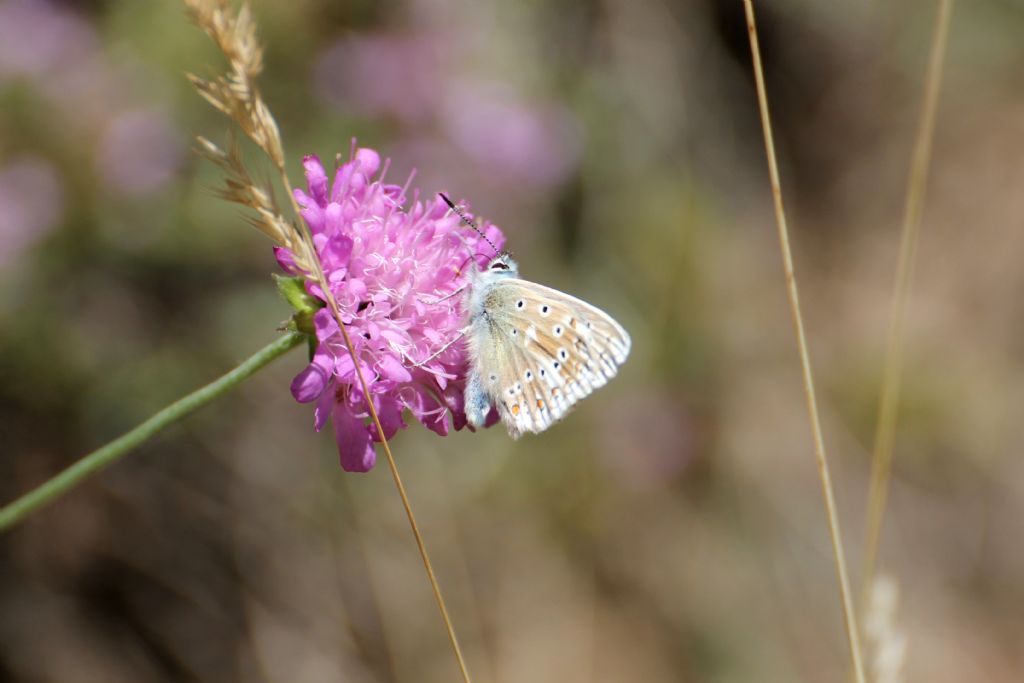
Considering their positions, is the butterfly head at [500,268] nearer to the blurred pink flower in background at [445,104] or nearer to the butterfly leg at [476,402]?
the butterfly leg at [476,402]

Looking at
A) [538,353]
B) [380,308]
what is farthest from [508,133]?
[380,308]

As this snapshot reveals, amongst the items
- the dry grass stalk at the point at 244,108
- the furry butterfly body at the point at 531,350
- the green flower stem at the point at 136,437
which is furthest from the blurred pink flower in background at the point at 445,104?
the green flower stem at the point at 136,437

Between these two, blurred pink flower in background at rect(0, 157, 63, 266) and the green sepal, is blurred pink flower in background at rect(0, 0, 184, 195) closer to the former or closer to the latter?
blurred pink flower in background at rect(0, 157, 63, 266)

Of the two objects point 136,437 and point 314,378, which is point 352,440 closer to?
point 314,378

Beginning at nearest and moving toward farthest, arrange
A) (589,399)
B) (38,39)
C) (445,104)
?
(38,39) → (445,104) → (589,399)

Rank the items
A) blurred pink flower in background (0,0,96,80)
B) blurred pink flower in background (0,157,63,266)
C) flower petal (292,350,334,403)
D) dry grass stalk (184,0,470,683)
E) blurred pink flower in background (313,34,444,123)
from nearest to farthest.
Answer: dry grass stalk (184,0,470,683) < flower petal (292,350,334,403) < blurred pink flower in background (0,157,63,266) < blurred pink flower in background (0,0,96,80) < blurred pink flower in background (313,34,444,123)

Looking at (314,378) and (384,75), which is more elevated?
(384,75)

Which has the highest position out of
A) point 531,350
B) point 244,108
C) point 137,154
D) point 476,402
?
point 244,108

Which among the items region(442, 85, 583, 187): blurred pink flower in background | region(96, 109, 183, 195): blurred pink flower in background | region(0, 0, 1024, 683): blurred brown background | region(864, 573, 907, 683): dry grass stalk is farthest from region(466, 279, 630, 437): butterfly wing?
region(442, 85, 583, 187): blurred pink flower in background
